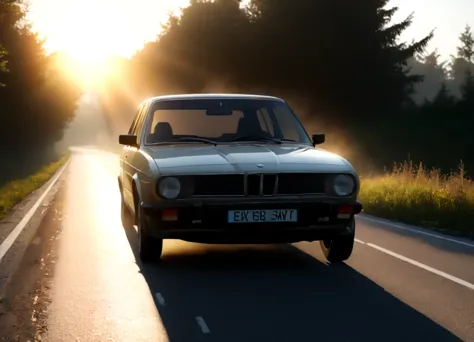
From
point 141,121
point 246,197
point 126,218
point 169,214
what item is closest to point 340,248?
point 246,197

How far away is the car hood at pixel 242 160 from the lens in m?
Result: 7.19

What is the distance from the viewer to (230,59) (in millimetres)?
36625

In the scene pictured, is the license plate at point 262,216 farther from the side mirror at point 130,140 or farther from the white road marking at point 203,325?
the side mirror at point 130,140

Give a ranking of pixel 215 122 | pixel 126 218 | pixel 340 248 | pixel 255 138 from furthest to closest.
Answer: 1. pixel 126 218
2. pixel 215 122
3. pixel 255 138
4. pixel 340 248

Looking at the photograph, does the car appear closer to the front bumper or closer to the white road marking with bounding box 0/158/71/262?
the front bumper

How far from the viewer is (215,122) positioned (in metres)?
9.77

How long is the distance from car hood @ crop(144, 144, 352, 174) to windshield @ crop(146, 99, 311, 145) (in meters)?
0.49

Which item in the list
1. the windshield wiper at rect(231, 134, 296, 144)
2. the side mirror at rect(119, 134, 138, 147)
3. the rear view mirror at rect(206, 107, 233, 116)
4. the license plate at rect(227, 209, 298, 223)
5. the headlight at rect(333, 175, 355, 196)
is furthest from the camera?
the side mirror at rect(119, 134, 138, 147)

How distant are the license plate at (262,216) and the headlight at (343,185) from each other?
0.52 metres

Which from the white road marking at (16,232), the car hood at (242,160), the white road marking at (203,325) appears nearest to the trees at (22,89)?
the white road marking at (16,232)

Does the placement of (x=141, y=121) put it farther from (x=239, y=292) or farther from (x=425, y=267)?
(x=425, y=267)

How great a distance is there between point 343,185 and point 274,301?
1.79 metres

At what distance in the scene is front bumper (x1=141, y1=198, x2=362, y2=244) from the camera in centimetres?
709

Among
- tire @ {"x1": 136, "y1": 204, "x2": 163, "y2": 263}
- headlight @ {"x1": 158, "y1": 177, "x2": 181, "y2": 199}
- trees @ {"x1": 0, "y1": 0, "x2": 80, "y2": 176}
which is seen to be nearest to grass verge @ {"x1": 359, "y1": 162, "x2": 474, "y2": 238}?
tire @ {"x1": 136, "y1": 204, "x2": 163, "y2": 263}
